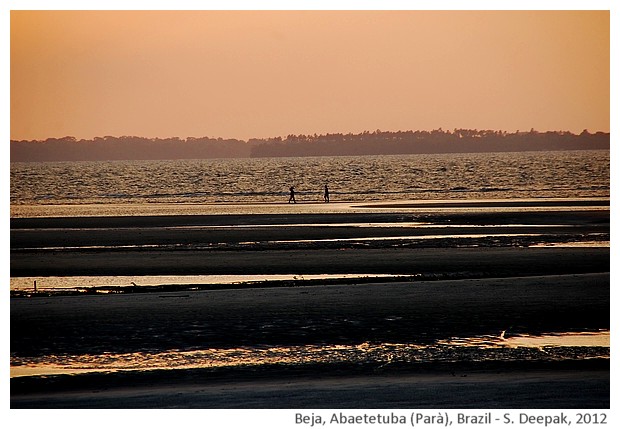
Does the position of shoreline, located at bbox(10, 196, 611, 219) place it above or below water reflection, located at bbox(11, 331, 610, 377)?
above

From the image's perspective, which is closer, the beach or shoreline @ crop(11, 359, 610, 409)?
shoreline @ crop(11, 359, 610, 409)

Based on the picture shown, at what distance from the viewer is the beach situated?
16125 mm

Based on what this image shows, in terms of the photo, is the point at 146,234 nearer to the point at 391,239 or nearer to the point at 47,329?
the point at 391,239

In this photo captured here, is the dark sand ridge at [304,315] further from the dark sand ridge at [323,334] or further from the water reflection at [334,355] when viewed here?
the water reflection at [334,355]

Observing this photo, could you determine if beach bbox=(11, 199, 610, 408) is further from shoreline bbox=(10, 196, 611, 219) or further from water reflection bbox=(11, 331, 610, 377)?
shoreline bbox=(10, 196, 611, 219)

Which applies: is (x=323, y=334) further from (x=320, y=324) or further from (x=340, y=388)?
(x=340, y=388)

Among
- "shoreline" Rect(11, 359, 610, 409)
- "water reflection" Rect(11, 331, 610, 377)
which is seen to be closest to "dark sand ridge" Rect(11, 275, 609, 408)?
"shoreline" Rect(11, 359, 610, 409)

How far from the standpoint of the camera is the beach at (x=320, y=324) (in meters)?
16.1

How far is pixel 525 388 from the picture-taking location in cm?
1606

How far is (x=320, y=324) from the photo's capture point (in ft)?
72.1

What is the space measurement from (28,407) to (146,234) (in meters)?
32.4

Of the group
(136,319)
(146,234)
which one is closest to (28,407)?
(136,319)

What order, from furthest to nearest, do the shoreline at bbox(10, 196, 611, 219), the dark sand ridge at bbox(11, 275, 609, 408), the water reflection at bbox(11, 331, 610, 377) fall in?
1. the shoreline at bbox(10, 196, 611, 219)
2. the water reflection at bbox(11, 331, 610, 377)
3. the dark sand ridge at bbox(11, 275, 609, 408)

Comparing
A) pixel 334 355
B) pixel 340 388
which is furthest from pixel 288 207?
pixel 340 388
